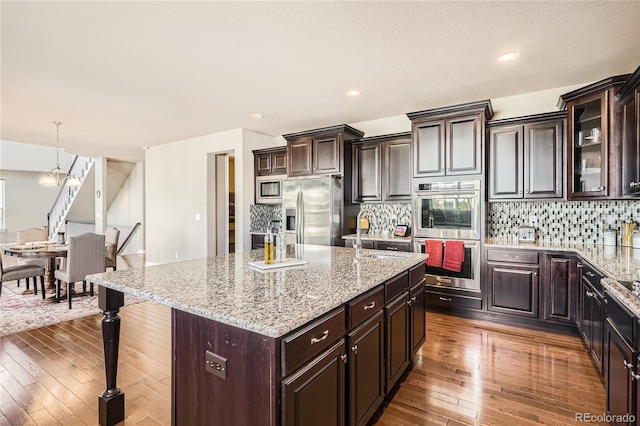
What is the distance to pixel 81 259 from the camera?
410 centimetres

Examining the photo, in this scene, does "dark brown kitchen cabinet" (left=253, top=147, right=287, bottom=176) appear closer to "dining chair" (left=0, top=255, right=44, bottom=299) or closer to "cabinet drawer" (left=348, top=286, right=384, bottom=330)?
"dining chair" (left=0, top=255, right=44, bottom=299)

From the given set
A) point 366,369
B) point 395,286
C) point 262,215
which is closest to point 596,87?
point 395,286

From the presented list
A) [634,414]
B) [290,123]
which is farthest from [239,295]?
[290,123]

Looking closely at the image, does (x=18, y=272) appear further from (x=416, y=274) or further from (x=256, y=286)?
(x=416, y=274)

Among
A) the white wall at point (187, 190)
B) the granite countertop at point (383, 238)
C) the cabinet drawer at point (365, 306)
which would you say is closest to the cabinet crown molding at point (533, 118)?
the granite countertop at point (383, 238)

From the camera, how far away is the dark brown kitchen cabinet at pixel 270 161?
5422mm

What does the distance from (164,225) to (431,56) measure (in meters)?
5.99

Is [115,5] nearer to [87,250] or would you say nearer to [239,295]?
[239,295]

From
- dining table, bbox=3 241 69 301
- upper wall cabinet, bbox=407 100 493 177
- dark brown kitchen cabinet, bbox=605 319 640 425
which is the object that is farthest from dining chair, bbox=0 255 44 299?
dark brown kitchen cabinet, bbox=605 319 640 425

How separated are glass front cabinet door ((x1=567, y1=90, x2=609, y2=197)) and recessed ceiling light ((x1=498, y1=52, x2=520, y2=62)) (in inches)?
37.5

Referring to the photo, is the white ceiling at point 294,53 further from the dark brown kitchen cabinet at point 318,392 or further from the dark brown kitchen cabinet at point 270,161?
the dark brown kitchen cabinet at point 318,392

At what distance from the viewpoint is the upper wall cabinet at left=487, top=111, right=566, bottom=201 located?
3.48 meters

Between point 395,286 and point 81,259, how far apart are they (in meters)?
4.06

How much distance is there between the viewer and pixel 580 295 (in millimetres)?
3012
